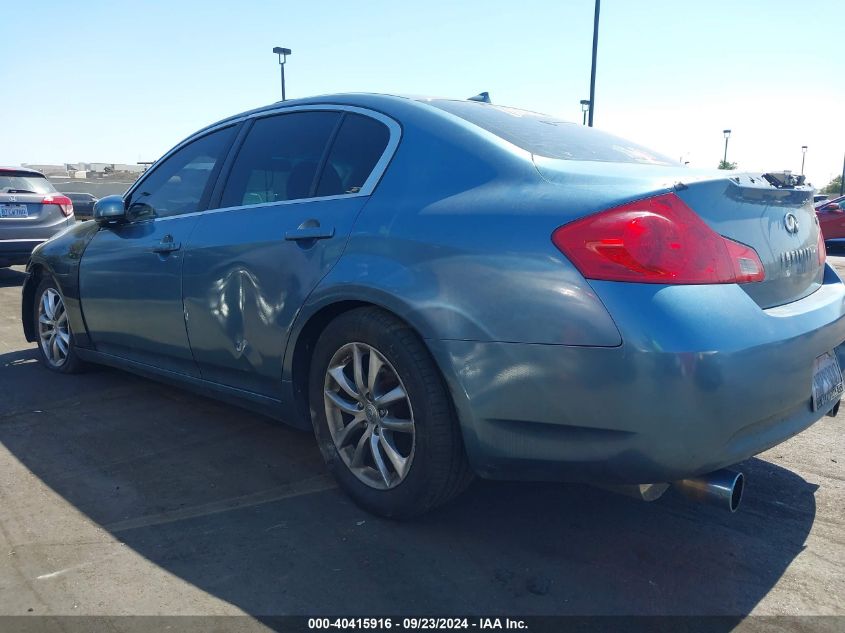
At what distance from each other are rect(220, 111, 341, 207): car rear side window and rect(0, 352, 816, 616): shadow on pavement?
1224mm

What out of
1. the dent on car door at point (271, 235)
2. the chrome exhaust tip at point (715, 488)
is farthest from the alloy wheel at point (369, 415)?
the chrome exhaust tip at point (715, 488)

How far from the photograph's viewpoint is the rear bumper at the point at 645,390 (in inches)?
85.5

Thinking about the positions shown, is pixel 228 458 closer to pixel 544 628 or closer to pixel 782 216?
pixel 544 628

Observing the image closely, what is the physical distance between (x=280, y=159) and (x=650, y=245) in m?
1.87

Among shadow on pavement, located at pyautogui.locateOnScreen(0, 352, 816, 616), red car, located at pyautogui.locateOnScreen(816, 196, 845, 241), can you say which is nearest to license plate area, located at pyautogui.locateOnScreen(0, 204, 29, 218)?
shadow on pavement, located at pyautogui.locateOnScreen(0, 352, 816, 616)

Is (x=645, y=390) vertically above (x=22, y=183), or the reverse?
(x=22, y=183)

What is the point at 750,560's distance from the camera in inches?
103

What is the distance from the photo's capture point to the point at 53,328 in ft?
16.9

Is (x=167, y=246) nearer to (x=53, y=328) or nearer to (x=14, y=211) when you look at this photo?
(x=53, y=328)

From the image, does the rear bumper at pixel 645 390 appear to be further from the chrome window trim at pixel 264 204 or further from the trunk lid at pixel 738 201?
the chrome window trim at pixel 264 204

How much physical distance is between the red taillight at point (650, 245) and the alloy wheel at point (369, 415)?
83cm

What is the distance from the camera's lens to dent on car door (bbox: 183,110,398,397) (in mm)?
3043

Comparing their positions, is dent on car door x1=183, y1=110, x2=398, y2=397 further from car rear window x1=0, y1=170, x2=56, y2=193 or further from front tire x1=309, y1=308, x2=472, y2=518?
car rear window x1=0, y1=170, x2=56, y2=193

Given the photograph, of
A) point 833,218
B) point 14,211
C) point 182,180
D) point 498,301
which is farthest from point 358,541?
point 833,218
